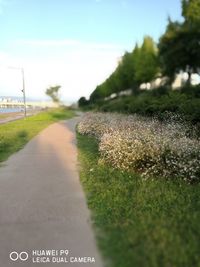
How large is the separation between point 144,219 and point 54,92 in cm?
10316

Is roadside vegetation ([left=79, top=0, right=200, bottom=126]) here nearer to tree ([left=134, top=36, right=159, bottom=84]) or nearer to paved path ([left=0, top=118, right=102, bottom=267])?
tree ([left=134, top=36, right=159, bottom=84])

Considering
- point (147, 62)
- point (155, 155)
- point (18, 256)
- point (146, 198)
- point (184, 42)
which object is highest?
point (184, 42)

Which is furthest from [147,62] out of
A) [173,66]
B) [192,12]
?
[192,12]

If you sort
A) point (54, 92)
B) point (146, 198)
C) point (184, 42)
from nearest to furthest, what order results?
point (146, 198) < point (184, 42) < point (54, 92)

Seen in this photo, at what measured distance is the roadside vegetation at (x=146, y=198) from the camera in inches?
162

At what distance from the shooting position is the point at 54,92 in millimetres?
106688

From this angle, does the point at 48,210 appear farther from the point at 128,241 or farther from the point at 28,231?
the point at 128,241

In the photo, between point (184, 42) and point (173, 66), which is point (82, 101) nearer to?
point (173, 66)

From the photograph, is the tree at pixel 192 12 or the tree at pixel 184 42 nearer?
the tree at pixel 184 42

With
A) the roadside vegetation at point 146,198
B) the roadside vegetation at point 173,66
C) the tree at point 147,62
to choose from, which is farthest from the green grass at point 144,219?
the tree at point 147,62

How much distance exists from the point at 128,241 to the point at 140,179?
10.5 feet

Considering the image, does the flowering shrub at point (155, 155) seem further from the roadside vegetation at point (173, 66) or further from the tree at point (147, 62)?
the tree at point (147, 62)

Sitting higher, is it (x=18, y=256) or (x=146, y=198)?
(x=146, y=198)

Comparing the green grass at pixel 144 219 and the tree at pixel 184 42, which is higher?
the tree at pixel 184 42
